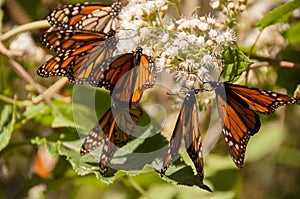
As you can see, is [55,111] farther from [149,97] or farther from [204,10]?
[204,10]

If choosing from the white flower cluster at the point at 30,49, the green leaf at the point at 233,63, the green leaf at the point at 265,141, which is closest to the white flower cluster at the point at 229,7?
the green leaf at the point at 233,63

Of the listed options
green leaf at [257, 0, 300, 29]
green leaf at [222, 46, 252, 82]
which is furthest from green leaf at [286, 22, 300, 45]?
green leaf at [222, 46, 252, 82]

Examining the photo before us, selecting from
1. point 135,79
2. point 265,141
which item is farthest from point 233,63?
point 265,141

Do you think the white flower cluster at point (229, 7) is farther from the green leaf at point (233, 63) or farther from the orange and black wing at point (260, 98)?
the orange and black wing at point (260, 98)

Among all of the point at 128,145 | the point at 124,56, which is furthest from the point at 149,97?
the point at 124,56

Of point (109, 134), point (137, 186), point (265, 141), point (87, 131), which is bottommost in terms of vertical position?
point (265, 141)

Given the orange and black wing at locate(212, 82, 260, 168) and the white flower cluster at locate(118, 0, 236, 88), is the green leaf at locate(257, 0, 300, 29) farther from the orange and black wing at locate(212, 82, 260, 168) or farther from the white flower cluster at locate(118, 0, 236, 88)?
the orange and black wing at locate(212, 82, 260, 168)

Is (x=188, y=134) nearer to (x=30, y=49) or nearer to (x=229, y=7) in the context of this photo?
(x=229, y=7)
